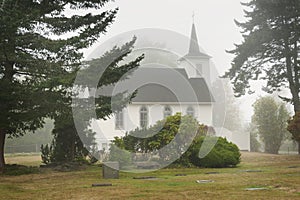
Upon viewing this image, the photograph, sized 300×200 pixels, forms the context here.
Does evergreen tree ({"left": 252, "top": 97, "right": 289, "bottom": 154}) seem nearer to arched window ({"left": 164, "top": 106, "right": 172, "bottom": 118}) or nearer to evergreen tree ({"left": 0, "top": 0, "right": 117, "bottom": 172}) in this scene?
arched window ({"left": 164, "top": 106, "right": 172, "bottom": 118})

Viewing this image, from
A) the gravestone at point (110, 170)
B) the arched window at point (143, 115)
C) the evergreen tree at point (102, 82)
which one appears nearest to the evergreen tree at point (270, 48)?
the arched window at point (143, 115)

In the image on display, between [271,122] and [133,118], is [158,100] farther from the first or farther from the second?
[271,122]

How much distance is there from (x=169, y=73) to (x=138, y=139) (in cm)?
2354

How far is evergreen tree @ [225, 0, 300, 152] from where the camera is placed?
26.0 m

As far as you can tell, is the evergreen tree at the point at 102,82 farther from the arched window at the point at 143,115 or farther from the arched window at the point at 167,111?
the arched window at the point at 167,111

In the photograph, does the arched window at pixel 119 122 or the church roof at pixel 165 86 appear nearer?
the arched window at pixel 119 122

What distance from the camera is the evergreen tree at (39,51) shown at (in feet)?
48.1

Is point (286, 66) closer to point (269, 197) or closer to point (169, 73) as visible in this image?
point (169, 73)

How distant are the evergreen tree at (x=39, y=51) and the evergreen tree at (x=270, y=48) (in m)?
13.1

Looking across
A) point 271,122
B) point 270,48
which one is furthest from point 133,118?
point 270,48

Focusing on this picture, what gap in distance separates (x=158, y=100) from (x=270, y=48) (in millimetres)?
13958

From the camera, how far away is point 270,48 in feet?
89.5

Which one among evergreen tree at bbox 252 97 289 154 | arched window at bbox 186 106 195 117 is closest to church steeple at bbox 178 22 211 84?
arched window at bbox 186 106 195 117

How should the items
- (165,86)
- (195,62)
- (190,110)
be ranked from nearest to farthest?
1. (190,110)
2. (165,86)
3. (195,62)
